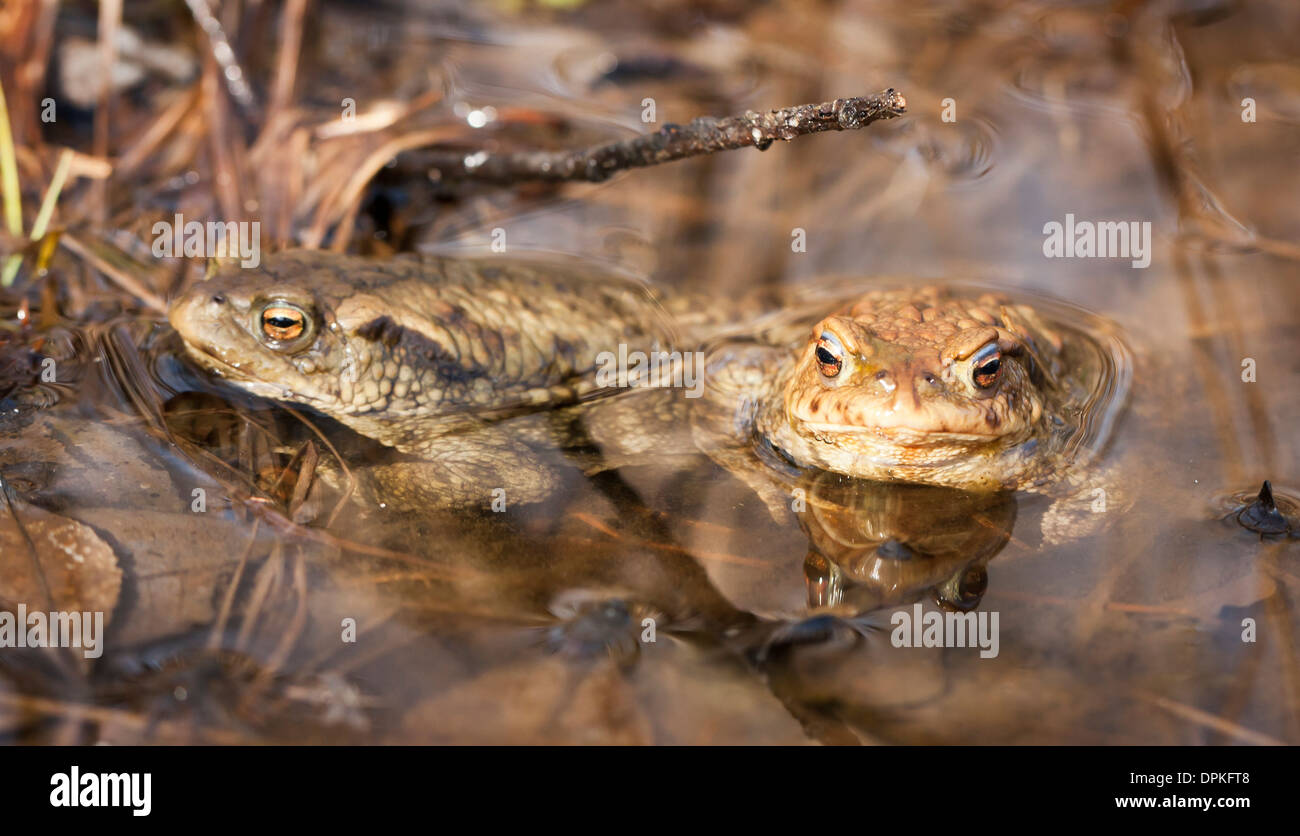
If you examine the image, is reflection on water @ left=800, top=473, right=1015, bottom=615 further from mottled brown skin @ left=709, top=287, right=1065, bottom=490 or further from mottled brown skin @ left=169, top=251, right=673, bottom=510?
mottled brown skin @ left=169, top=251, right=673, bottom=510

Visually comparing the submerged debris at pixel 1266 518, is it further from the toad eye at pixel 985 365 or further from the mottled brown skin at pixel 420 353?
the mottled brown skin at pixel 420 353

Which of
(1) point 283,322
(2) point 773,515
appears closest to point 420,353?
(1) point 283,322

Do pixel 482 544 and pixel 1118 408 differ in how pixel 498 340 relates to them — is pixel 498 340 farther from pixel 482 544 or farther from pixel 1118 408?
pixel 1118 408

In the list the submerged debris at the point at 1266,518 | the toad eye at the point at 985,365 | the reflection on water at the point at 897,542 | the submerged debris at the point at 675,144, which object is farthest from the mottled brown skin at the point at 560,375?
the submerged debris at the point at 1266,518

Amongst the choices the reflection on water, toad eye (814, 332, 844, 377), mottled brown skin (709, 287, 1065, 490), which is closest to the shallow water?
the reflection on water

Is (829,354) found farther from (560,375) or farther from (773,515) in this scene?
(560,375)
